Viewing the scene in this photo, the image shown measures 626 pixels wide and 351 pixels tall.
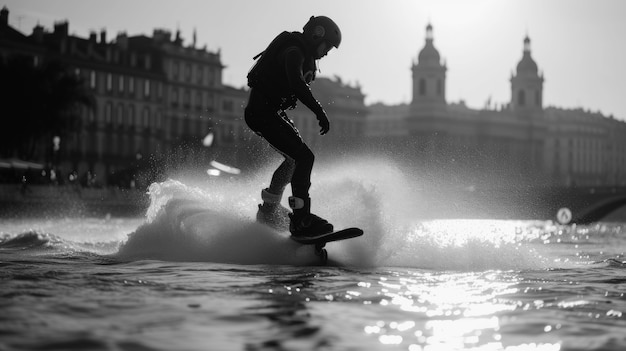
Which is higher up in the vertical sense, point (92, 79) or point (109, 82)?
point (109, 82)

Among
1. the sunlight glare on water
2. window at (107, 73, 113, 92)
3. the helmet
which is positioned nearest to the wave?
the sunlight glare on water

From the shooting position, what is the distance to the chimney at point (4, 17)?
270ft

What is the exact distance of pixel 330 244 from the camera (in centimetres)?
935

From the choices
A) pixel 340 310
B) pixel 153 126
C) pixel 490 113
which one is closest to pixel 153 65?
pixel 153 126

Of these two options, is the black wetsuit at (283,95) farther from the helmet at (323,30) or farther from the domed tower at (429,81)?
the domed tower at (429,81)

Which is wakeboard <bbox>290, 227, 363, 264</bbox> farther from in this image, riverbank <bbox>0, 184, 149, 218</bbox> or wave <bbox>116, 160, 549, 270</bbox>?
riverbank <bbox>0, 184, 149, 218</bbox>

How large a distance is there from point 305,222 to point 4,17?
3129 inches

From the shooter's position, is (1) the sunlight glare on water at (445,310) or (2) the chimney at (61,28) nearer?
(1) the sunlight glare on water at (445,310)

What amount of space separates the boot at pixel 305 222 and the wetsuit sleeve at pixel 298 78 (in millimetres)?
807

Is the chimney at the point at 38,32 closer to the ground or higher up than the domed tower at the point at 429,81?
closer to the ground

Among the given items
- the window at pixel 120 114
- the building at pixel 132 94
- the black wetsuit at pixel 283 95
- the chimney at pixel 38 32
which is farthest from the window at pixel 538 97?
the black wetsuit at pixel 283 95

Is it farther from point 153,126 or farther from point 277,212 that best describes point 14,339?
point 153,126

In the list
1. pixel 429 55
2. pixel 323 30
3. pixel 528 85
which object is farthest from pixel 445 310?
pixel 528 85

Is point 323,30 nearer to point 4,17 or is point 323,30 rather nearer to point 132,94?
point 4,17
